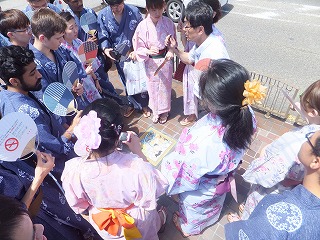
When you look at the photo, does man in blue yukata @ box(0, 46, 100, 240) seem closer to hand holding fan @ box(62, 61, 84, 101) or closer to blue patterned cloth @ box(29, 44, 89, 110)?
blue patterned cloth @ box(29, 44, 89, 110)

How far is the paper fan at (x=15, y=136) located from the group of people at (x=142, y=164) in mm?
153

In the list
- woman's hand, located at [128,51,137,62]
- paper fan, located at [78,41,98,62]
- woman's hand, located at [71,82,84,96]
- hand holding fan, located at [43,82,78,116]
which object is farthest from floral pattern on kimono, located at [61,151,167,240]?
woman's hand, located at [128,51,137,62]

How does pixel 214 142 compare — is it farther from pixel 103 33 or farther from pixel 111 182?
pixel 103 33

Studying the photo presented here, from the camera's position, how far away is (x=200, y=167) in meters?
1.86

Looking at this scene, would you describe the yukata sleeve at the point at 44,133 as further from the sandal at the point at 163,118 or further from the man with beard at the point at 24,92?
the sandal at the point at 163,118

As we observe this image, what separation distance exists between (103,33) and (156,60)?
1.00m

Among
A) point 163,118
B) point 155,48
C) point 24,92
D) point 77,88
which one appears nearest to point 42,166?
point 24,92

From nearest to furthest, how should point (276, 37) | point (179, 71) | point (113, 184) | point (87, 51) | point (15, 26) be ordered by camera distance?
point (113, 184) → point (15, 26) → point (87, 51) → point (179, 71) → point (276, 37)

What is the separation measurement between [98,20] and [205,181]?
9.48ft

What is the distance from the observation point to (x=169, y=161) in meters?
2.10

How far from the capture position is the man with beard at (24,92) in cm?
189

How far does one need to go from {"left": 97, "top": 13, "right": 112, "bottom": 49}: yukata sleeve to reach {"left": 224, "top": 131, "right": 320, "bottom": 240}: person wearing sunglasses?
3.15 m

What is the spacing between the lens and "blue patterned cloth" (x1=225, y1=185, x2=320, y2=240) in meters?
1.10

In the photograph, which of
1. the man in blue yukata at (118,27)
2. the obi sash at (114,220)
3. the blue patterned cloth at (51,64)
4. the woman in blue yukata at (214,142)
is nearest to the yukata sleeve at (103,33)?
the man in blue yukata at (118,27)
